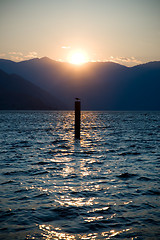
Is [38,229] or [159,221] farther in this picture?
[159,221]

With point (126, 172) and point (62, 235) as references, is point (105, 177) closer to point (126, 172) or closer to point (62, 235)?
point (126, 172)

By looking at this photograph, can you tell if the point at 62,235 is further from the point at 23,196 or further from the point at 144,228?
the point at 23,196

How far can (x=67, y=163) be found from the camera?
15.3 metres

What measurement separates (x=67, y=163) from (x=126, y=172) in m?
3.87

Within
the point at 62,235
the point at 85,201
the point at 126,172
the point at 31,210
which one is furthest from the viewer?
the point at 126,172

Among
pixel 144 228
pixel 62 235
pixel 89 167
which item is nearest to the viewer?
pixel 62 235

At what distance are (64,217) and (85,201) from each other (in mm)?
1413

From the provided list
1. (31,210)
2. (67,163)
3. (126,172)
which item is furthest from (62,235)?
(67,163)

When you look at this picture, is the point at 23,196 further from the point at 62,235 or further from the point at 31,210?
the point at 62,235

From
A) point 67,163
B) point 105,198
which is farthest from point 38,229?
point 67,163

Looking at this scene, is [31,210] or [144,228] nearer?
[144,228]

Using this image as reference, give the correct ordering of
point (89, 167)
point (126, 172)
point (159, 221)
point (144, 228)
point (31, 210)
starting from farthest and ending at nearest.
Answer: point (89, 167) → point (126, 172) → point (31, 210) → point (159, 221) → point (144, 228)

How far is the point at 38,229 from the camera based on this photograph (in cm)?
654

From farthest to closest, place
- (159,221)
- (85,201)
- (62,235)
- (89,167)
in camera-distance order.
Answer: (89,167) < (85,201) < (159,221) < (62,235)
